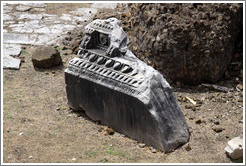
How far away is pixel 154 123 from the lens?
5.38 metres

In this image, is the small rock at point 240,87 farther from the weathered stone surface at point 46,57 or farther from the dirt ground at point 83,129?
the weathered stone surface at point 46,57

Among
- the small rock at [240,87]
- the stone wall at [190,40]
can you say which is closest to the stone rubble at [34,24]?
the stone wall at [190,40]

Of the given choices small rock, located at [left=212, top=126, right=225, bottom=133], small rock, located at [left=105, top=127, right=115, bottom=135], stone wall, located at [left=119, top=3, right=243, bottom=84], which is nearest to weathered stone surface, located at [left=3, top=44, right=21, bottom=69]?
stone wall, located at [left=119, top=3, right=243, bottom=84]

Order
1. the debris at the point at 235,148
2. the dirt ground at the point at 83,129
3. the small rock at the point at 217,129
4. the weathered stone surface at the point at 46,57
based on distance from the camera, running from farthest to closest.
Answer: the weathered stone surface at the point at 46,57, the small rock at the point at 217,129, the dirt ground at the point at 83,129, the debris at the point at 235,148

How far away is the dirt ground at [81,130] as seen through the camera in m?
5.38

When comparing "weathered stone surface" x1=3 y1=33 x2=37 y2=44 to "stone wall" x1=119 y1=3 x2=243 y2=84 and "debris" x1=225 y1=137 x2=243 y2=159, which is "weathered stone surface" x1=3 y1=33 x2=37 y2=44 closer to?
"stone wall" x1=119 y1=3 x2=243 y2=84

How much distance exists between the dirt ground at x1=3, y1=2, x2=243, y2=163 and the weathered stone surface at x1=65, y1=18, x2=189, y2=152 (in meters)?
0.16

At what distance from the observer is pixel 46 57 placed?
789cm

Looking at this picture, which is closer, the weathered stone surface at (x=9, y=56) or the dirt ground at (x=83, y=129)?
the dirt ground at (x=83, y=129)

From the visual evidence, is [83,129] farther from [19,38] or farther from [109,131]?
[19,38]

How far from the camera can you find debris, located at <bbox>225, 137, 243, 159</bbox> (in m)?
5.20

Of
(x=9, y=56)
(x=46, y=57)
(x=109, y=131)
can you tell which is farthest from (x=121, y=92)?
(x=9, y=56)

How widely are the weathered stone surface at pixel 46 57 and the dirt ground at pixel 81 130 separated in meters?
0.46

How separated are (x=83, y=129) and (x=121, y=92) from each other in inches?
34.0
